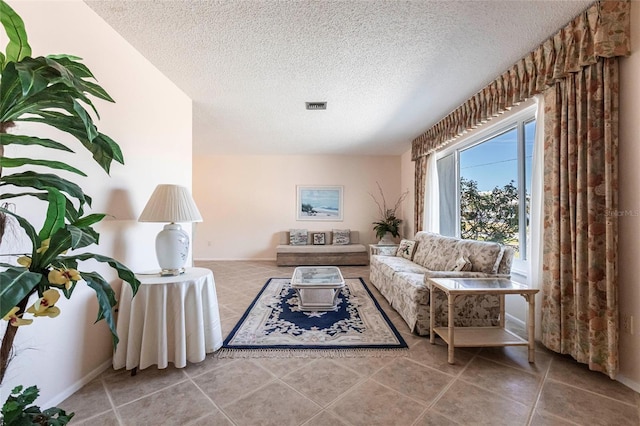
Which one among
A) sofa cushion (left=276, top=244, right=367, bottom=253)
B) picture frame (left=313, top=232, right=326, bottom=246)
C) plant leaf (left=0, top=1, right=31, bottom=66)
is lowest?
sofa cushion (left=276, top=244, right=367, bottom=253)

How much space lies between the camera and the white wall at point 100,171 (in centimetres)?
140

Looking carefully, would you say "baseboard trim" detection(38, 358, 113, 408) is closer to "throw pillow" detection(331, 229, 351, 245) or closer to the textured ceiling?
the textured ceiling

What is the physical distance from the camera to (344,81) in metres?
2.60

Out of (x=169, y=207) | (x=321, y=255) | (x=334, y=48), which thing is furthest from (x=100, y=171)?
(x=321, y=255)

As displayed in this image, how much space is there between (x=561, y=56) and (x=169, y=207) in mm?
3168

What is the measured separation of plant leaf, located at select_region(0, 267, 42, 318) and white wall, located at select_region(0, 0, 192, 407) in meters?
0.95

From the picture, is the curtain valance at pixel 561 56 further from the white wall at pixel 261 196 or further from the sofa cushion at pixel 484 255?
the white wall at pixel 261 196

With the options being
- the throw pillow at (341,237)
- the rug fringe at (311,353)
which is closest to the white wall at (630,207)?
the rug fringe at (311,353)

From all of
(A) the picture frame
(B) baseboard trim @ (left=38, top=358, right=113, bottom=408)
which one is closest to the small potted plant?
(A) the picture frame

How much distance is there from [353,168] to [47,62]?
5.57 meters

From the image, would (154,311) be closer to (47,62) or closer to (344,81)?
(47,62)

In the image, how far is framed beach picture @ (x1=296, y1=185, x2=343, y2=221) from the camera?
600 centimetres

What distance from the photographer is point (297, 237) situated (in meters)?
5.77

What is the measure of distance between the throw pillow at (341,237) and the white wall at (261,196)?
10.2 inches
